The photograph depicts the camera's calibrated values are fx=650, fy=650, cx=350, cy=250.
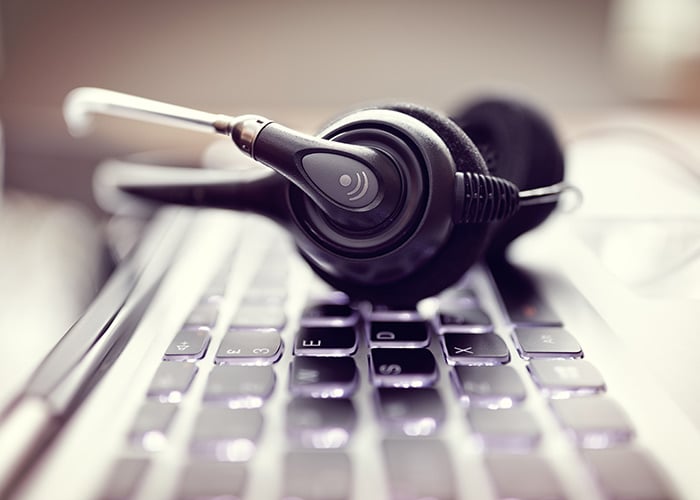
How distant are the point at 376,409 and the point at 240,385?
56mm

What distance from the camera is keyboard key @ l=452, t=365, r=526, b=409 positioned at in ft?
0.85

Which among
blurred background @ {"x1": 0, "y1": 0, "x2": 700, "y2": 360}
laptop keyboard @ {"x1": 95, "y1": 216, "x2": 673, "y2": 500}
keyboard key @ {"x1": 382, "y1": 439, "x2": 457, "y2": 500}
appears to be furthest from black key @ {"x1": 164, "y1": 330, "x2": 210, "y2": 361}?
blurred background @ {"x1": 0, "y1": 0, "x2": 700, "y2": 360}

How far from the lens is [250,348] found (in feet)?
0.96

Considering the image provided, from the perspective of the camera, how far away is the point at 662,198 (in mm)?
522

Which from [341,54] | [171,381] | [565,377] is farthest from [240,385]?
[341,54]

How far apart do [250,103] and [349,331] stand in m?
0.56

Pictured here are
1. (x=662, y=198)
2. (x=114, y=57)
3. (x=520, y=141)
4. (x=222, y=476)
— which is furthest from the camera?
(x=114, y=57)

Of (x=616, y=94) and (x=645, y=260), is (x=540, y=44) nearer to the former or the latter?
(x=616, y=94)

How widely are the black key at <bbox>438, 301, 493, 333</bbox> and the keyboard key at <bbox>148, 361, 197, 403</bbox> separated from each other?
0.12m

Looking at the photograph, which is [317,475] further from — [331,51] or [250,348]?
[331,51]

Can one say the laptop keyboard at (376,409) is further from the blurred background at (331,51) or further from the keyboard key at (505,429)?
the blurred background at (331,51)

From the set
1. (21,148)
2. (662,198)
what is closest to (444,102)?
(662,198)

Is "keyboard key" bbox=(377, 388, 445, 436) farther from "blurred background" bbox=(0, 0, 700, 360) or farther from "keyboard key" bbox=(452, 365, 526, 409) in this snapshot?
"blurred background" bbox=(0, 0, 700, 360)

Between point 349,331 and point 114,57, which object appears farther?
point 114,57
